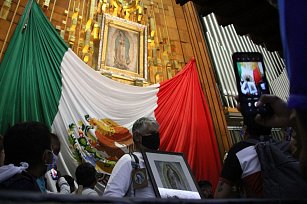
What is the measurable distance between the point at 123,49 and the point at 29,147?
3904 mm

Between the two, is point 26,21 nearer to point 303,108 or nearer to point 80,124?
point 80,124

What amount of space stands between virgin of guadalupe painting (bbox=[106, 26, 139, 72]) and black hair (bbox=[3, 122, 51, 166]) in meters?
3.49

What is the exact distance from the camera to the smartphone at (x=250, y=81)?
93cm

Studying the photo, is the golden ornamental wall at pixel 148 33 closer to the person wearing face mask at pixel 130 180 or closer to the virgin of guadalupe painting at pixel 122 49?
the virgin of guadalupe painting at pixel 122 49

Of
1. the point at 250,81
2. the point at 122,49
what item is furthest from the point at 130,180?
the point at 122,49

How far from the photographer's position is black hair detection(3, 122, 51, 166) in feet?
4.08

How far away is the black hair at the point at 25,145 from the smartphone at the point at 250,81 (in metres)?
0.87

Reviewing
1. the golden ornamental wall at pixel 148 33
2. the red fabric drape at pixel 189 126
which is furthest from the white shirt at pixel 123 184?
the golden ornamental wall at pixel 148 33

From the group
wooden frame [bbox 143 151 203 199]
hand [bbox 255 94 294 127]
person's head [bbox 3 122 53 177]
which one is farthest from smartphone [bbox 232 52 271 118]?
person's head [bbox 3 122 53 177]

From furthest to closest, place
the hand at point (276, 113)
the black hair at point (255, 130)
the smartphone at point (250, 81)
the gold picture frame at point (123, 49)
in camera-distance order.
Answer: the gold picture frame at point (123, 49) → the black hair at point (255, 130) → the smartphone at point (250, 81) → the hand at point (276, 113)

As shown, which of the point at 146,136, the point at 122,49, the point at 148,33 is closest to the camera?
the point at 146,136

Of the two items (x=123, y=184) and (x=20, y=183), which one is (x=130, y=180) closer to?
(x=123, y=184)

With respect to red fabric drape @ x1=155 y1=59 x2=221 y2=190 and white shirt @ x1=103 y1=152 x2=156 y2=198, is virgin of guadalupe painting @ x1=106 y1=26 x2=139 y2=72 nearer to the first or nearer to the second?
red fabric drape @ x1=155 y1=59 x2=221 y2=190

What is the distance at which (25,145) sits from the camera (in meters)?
1.25
